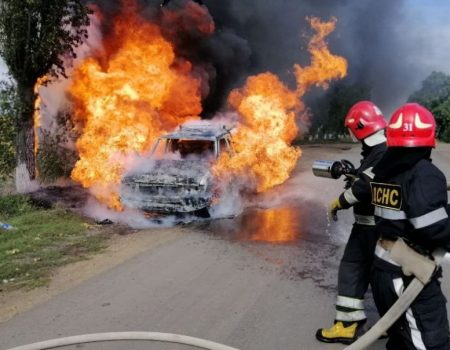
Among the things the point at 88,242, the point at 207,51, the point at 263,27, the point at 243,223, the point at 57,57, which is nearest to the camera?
the point at 88,242

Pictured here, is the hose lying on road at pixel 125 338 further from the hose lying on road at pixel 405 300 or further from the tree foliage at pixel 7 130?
the tree foliage at pixel 7 130

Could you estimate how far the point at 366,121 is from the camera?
13.2 ft

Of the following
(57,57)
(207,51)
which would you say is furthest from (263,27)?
(57,57)

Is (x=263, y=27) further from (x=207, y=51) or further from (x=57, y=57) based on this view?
(x=57, y=57)

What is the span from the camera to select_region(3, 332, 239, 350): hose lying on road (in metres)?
3.83

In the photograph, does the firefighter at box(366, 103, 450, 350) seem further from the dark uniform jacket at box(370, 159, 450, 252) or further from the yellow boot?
the yellow boot

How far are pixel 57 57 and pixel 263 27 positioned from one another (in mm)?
11188

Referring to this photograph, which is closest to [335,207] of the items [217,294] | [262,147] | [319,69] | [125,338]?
[217,294]

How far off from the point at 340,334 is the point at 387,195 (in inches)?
67.4

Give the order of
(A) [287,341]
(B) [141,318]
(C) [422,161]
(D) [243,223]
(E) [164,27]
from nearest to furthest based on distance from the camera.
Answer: (C) [422,161] → (A) [287,341] → (B) [141,318] → (D) [243,223] → (E) [164,27]

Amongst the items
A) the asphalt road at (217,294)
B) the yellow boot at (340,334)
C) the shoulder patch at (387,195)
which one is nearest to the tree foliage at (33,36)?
the asphalt road at (217,294)

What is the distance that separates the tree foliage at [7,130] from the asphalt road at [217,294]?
5.63 m

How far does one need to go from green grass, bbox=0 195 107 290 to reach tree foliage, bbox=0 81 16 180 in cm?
220

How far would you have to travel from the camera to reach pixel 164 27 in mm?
14914
